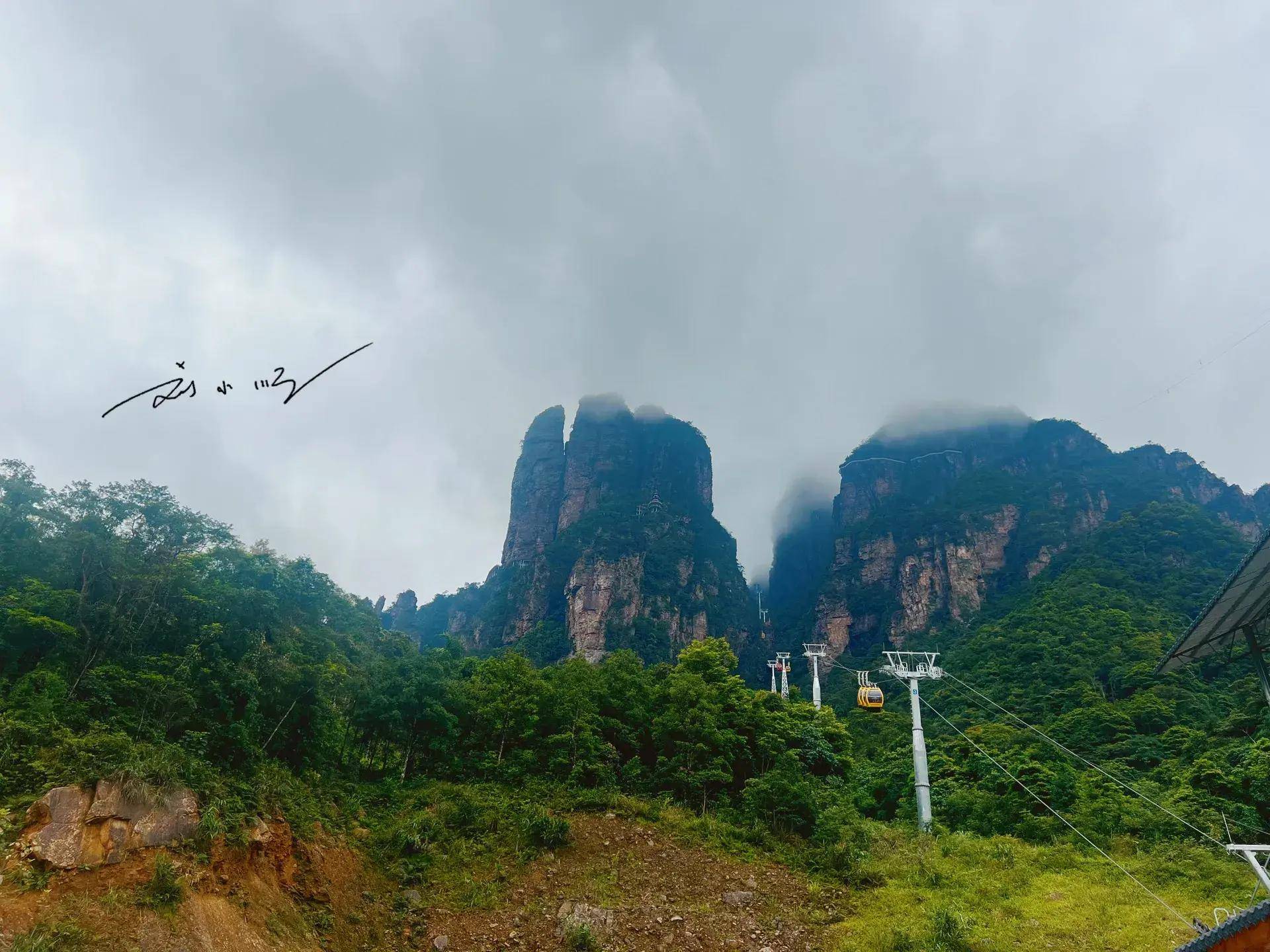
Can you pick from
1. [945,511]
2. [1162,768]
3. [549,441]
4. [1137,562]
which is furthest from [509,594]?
[1162,768]

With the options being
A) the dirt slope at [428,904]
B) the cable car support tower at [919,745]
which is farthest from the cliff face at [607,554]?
the dirt slope at [428,904]

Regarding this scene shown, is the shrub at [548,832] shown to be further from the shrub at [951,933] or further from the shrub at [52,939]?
the shrub at [52,939]

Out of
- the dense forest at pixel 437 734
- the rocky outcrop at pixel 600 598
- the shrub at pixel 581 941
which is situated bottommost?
the shrub at pixel 581 941

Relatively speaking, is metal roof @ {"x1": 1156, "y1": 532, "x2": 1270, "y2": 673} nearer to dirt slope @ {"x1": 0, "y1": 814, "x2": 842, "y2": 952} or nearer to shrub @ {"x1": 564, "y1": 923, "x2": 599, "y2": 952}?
dirt slope @ {"x1": 0, "y1": 814, "x2": 842, "y2": 952}

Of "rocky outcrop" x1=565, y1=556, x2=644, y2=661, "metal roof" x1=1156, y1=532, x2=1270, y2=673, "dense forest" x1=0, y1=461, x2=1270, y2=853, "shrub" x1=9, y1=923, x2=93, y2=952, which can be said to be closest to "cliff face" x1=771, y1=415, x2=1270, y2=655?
"rocky outcrop" x1=565, y1=556, x2=644, y2=661

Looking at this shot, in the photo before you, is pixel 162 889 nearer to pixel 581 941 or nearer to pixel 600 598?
pixel 581 941

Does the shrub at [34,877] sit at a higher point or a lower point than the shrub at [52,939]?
higher

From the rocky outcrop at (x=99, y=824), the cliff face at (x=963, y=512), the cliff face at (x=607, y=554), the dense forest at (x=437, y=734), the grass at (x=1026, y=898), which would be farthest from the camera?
the cliff face at (x=607, y=554)
